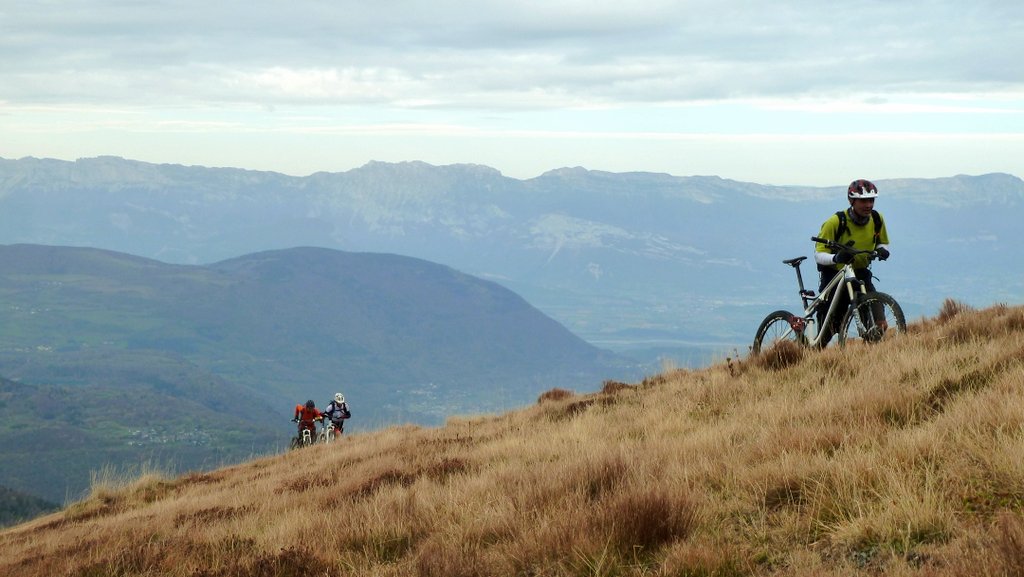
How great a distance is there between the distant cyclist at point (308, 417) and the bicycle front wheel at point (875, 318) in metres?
16.6

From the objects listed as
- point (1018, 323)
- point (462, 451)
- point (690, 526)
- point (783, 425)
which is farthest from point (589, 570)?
point (1018, 323)

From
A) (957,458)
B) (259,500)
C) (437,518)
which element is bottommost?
(259,500)

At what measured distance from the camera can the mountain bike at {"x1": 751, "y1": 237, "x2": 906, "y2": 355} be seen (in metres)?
12.2

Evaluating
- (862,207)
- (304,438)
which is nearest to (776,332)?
(862,207)

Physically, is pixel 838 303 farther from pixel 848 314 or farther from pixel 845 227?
pixel 845 227

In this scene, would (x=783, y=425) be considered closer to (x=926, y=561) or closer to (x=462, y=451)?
(x=926, y=561)

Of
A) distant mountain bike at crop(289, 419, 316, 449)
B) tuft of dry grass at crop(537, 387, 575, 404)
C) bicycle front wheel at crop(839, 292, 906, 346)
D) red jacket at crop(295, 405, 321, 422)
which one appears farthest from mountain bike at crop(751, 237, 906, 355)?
red jacket at crop(295, 405, 321, 422)

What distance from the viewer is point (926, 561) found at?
190 inches

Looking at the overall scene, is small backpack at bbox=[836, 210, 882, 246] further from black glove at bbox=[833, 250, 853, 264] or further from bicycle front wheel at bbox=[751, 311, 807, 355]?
bicycle front wheel at bbox=[751, 311, 807, 355]

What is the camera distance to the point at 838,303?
12938mm

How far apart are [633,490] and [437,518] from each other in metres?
1.77

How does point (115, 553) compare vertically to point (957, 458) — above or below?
below

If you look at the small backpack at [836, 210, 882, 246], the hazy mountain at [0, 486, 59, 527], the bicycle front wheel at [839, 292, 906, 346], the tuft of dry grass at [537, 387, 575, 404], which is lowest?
the hazy mountain at [0, 486, 59, 527]

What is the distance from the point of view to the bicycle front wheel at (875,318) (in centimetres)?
1213
